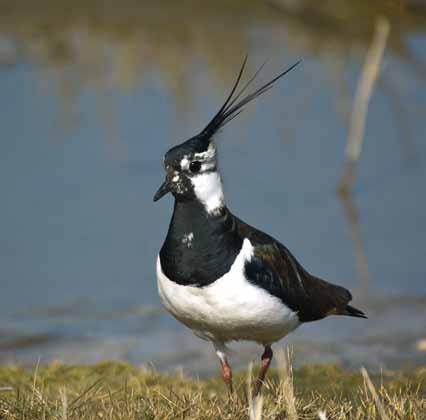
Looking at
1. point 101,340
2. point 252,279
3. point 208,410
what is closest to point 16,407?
point 208,410

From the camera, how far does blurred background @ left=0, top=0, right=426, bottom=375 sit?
26.5ft

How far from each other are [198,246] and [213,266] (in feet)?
0.44

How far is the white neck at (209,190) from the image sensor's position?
5.29 metres

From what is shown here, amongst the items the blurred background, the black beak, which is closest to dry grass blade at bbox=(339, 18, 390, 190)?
the blurred background

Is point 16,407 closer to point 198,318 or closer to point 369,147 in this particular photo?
point 198,318

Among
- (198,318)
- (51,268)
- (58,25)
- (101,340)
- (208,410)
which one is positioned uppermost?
(58,25)

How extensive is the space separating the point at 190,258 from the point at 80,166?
539cm

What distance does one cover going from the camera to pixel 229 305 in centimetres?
511

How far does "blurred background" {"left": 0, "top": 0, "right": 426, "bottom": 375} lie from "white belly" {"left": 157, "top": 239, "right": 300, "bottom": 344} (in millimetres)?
1033

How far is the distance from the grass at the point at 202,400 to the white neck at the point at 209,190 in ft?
2.75

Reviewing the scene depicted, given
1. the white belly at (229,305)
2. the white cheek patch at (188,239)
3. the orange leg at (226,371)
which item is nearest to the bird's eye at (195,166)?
the white cheek patch at (188,239)

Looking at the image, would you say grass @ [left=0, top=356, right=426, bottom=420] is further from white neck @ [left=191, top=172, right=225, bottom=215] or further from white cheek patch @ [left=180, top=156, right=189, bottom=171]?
white cheek patch @ [left=180, top=156, right=189, bottom=171]

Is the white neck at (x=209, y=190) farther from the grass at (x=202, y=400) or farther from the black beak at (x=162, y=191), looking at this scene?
the grass at (x=202, y=400)

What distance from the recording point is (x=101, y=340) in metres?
7.95
